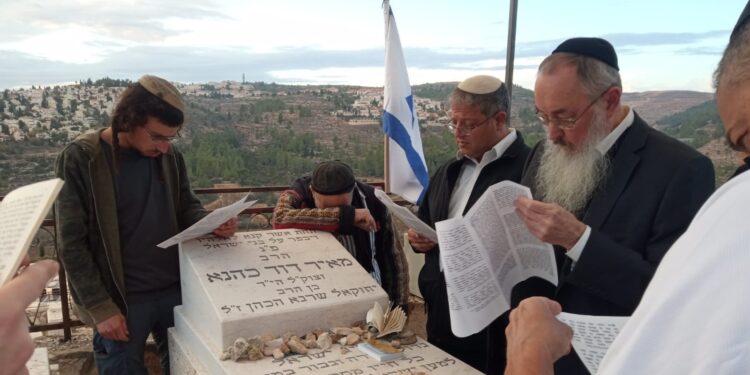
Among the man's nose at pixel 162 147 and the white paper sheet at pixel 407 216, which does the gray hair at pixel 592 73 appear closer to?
the white paper sheet at pixel 407 216

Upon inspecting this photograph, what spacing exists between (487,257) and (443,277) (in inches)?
31.8

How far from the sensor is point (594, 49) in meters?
2.06

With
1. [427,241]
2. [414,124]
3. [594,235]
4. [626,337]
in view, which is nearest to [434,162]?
[414,124]

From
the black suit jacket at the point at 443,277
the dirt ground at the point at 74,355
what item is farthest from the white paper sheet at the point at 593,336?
the dirt ground at the point at 74,355

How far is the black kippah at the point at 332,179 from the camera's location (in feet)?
9.41

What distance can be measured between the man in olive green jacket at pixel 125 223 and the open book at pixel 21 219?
1421 millimetres

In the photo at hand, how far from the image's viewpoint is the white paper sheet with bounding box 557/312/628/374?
1.21 m

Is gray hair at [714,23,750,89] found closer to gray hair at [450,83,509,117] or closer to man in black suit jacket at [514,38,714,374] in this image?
man in black suit jacket at [514,38,714,374]

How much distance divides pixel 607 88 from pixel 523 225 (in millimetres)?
588

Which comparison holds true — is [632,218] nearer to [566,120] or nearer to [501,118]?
[566,120]

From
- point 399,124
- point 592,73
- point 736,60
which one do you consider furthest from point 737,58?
point 399,124

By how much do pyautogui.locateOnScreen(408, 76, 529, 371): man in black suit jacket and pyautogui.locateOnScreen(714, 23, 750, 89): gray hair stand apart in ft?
6.15

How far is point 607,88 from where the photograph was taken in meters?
2.04

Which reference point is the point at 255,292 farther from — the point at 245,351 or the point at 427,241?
the point at 427,241
